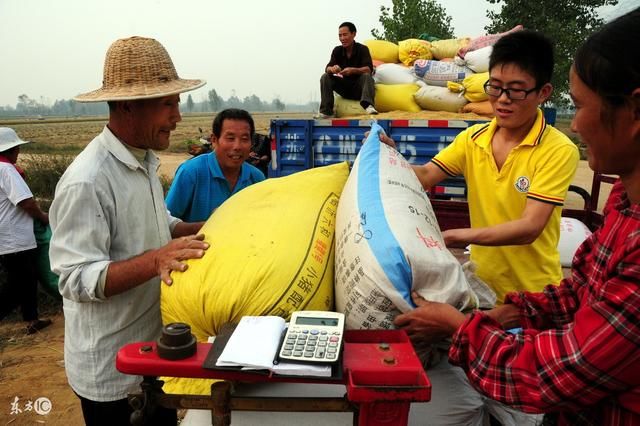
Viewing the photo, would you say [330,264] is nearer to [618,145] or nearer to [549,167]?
[618,145]

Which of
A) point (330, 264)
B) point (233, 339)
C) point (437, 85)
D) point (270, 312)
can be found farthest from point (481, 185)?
point (437, 85)

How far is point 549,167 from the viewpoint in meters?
1.85

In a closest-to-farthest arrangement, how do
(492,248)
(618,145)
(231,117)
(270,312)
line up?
(618,145) → (270,312) → (492,248) → (231,117)

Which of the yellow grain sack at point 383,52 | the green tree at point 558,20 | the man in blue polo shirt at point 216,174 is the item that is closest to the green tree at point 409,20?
the green tree at point 558,20

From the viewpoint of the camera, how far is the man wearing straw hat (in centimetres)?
136

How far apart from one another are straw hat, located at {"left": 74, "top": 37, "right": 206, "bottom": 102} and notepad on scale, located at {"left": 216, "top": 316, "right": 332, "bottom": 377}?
2.96 ft

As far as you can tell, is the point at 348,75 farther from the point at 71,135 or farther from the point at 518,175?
the point at 71,135

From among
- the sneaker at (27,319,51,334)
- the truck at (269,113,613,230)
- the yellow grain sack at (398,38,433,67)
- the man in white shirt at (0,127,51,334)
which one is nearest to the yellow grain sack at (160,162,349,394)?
the truck at (269,113,613,230)

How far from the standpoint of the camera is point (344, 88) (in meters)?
6.16

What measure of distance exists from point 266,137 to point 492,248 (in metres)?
4.79

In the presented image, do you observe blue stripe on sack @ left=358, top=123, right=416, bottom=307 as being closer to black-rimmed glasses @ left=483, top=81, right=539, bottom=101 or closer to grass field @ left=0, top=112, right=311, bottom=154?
black-rimmed glasses @ left=483, top=81, right=539, bottom=101

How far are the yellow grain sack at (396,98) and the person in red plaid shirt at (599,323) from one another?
490cm

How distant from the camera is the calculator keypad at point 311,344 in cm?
94

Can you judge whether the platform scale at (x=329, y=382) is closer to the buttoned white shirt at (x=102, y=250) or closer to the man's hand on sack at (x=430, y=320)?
the man's hand on sack at (x=430, y=320)
